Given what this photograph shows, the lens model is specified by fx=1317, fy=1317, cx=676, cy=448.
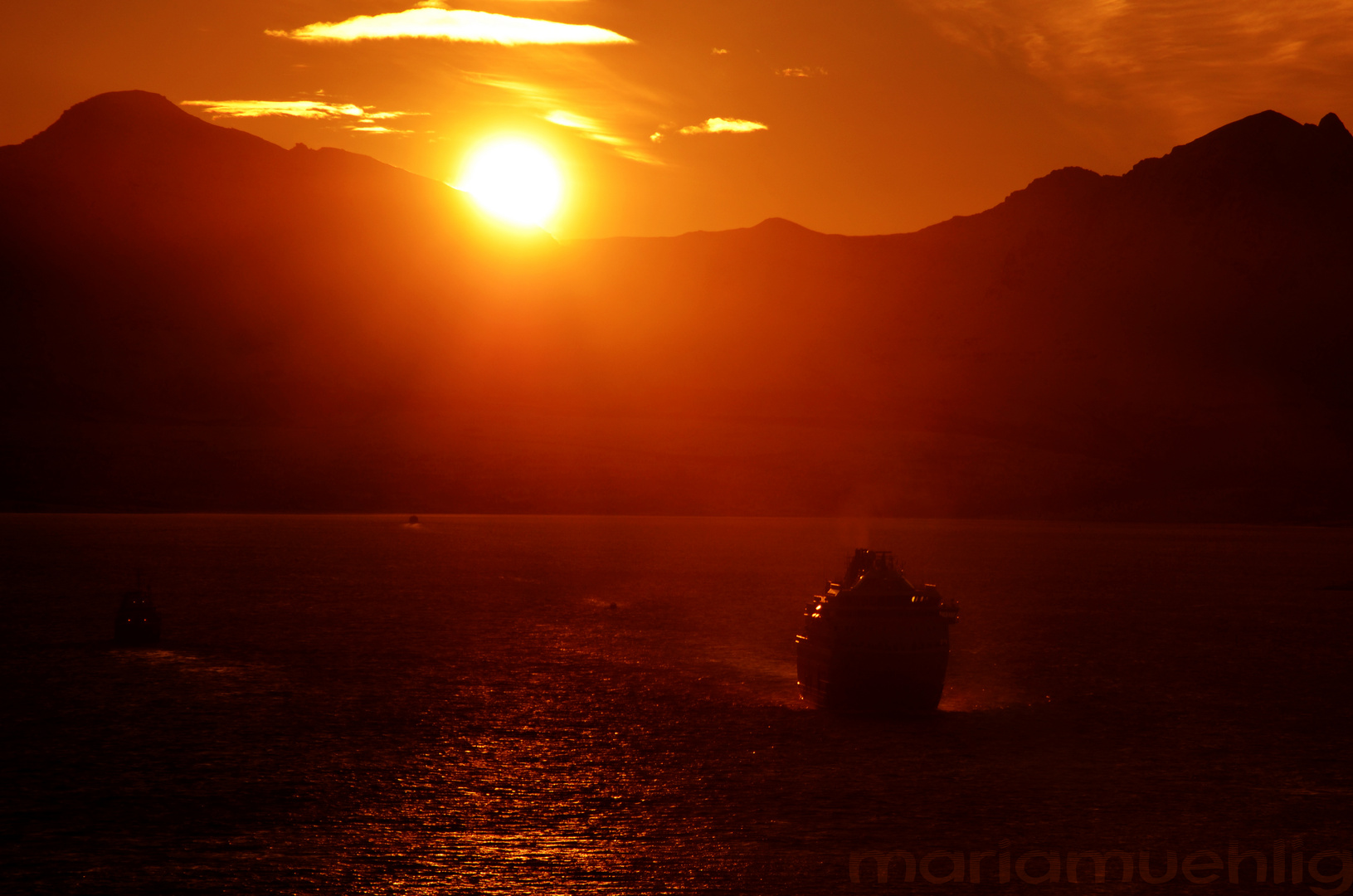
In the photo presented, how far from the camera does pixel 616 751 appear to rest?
36.2 m

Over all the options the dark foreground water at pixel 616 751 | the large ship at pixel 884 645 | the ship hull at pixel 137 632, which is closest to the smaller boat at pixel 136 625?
the ship hull at pixel 137 632

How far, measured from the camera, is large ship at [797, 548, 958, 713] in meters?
39.8

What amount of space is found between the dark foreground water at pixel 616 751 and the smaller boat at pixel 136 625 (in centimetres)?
142

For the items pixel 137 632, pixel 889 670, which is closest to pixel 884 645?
pixel 889 670

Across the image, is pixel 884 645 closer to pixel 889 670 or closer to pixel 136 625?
pixel 889 670

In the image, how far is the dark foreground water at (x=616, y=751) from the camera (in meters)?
25.8

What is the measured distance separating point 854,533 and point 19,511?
412ft

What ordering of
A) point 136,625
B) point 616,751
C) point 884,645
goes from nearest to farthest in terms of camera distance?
point 616,751 < point 884,645 < point 136,625

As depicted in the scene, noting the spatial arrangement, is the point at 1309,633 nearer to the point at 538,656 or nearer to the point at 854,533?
the point at 538,656

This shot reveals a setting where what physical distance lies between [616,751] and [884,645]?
909cm

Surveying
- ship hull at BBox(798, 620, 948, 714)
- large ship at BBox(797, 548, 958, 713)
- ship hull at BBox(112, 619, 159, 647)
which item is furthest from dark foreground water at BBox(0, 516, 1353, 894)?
ship hull at BBox(112, 619, 159, 647)

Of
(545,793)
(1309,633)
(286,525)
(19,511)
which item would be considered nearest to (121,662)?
(545,793)

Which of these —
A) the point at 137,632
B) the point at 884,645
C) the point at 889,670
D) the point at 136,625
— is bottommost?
the point at 137,632

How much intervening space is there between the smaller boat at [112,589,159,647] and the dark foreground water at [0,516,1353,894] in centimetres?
142
